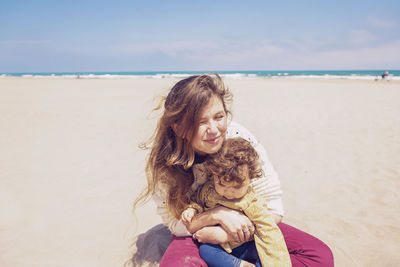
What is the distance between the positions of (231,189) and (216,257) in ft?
1.69

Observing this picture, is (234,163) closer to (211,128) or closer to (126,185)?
(211,128)

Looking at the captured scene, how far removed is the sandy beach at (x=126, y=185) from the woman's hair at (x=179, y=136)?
348mm

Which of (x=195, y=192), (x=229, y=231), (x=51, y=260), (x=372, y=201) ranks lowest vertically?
(x=51, y=260)

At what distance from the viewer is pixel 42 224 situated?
3.14 meters

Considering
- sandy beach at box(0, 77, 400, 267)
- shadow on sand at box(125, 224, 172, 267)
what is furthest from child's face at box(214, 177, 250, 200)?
shadow on sand at box(125, 224, 172, 267)

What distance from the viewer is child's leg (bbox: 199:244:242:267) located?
1907 millimetres

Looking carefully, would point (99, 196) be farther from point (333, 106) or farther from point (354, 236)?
point (333, 106)

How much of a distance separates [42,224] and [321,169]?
14.3ft

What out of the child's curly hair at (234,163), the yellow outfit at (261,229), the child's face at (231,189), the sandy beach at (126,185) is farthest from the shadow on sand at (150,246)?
the child's curly hair at (234,163)

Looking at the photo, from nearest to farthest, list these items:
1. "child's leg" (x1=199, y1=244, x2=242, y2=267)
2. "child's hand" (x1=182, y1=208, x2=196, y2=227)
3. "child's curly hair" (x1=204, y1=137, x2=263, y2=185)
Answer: "child's curly hair" (x1=204, y1=137, x2=263, y2=185) → "child's leg" (x1=199, y1=244, x2=242, y2=267) → "child's hand" (x1=182, y1=208, x2=196, y2=227)

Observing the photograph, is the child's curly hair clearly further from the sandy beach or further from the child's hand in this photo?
the sandy beach

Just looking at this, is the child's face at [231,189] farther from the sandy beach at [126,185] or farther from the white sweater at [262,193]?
the sandy beach at [126,185]

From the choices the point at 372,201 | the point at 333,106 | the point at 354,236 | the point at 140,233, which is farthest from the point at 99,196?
the point at 333,106

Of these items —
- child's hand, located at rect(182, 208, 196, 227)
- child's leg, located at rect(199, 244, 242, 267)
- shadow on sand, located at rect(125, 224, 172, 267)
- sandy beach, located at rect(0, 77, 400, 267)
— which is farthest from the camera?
sandy beach, located at rect(0, 77, 400, 267)
